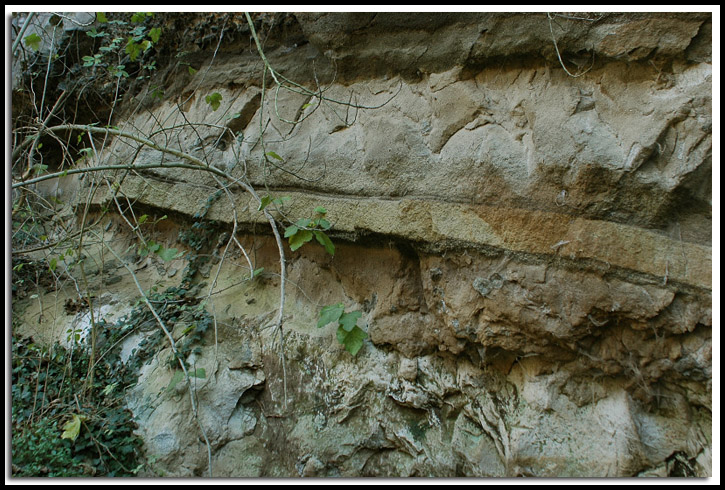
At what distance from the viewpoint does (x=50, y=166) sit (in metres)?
3.96

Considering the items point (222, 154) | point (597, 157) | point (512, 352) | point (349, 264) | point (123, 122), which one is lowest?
point (512, 352)

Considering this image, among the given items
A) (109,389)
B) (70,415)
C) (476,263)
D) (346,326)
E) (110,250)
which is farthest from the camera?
(110,250)

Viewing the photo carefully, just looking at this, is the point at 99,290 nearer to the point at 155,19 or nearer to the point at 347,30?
the point at 155,19

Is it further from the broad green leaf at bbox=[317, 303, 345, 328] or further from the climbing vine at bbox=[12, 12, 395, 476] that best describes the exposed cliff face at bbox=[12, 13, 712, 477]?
the broad green leaf at bbox=[317, 303, 345, 328]

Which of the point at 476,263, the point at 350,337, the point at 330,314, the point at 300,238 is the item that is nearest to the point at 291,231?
the point at 300,238

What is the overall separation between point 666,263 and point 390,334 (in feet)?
3.80

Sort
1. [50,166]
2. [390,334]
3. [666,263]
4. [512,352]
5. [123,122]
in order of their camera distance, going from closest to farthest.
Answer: [666,263]
[512,352]
[390,334]
[123,122]
[50,166]

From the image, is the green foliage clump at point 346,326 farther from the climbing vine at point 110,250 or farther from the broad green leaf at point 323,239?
the broad green leaf at point 323,239

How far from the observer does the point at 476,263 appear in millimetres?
1938

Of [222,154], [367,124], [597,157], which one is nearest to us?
[597,157]

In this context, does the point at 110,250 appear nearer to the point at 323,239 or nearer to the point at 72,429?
the point at 72,429

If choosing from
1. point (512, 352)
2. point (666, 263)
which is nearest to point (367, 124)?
point (512, 352)

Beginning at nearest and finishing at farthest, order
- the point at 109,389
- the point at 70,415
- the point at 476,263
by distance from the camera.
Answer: the point at 476,263, the point at 70,415, the point at 109,389

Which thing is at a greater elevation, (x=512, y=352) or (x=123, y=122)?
(x=123, y=122)
